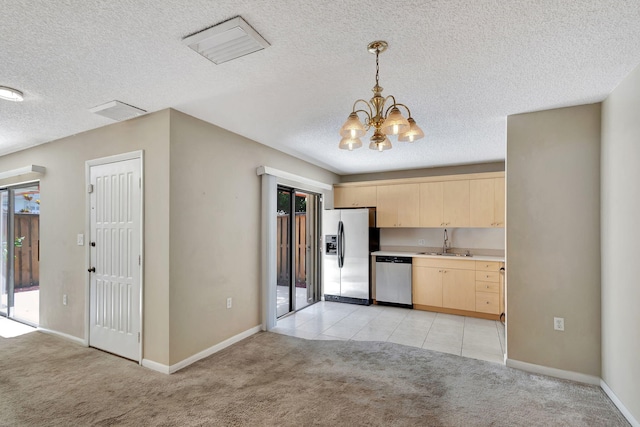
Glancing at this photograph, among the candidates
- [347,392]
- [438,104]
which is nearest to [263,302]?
[347,392]

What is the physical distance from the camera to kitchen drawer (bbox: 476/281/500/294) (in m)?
4.77

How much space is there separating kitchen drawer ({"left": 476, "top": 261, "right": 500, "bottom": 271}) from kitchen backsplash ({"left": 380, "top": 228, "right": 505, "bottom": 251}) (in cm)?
69

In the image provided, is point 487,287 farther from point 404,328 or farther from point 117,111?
point 117,111

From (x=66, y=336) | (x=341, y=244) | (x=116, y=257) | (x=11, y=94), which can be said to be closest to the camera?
(x=11, y=94)

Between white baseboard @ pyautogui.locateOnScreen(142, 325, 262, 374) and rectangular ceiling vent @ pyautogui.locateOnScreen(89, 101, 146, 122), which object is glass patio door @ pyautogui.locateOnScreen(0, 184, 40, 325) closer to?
rectangular ceiling vent @ pyautogui.locateOnScreen(89, 101, 146, 122)

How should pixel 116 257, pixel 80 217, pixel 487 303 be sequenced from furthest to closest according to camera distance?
pixel 487 303
pixel 80 217
pixel 116 257

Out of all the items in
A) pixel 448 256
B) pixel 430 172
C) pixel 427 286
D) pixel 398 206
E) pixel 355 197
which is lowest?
pixel 427 286

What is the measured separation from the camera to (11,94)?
2588mm

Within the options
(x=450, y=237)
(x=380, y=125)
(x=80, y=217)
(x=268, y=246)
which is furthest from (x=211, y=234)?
(x=450, y=237)

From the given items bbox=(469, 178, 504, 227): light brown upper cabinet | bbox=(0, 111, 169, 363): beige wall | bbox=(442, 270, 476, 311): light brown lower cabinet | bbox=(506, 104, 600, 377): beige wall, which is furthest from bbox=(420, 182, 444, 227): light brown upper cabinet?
bbox=(0, 111, 169, 363): beige wall

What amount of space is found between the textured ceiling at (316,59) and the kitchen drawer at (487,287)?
8.43 feet

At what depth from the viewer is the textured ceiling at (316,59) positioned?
5.37 ft

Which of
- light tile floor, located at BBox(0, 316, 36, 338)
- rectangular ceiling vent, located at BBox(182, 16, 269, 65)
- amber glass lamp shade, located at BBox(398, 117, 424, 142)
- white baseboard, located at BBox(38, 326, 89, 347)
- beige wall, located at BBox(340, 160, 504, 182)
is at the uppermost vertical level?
rectangular ceiling vent, located at BBox(182, 16, 269, 65)

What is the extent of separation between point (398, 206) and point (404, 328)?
224 centimetres
